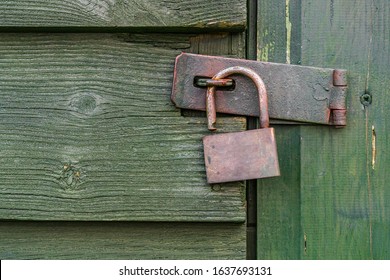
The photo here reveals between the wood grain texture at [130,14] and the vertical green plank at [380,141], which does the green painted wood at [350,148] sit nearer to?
the vertical green plank at [380,141]

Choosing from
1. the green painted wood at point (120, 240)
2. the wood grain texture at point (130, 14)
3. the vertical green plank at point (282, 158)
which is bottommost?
the green painted wood at point (120, 240)

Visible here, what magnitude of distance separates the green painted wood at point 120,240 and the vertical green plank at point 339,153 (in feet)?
→ 0.49

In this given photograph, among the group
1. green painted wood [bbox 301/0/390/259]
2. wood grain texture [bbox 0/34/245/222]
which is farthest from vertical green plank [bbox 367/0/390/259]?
wood grain texture [bbox 0/34/245/222]

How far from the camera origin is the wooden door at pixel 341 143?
98 cm

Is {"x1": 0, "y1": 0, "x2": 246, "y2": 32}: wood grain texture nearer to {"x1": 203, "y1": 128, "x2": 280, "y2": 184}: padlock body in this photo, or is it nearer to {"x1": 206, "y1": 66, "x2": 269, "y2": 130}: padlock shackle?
{"x1": 206, "y1": 66, "x2": 269, "y2": 130}: padlock shackle

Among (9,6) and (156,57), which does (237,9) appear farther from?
(9,6)

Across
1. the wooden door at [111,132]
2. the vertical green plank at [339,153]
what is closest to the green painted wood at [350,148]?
the vertical green plank at [339,153]

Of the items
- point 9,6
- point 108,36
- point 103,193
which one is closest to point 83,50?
point 108,36

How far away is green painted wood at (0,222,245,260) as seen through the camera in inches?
39.4

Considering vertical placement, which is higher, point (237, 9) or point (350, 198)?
point (237, 9)

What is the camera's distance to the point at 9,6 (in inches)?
39.2

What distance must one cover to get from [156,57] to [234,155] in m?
0.23

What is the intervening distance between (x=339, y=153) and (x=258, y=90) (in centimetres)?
19

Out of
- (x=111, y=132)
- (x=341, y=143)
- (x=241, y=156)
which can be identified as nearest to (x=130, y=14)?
(x=111, y=132)
